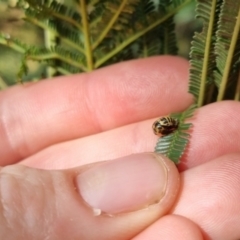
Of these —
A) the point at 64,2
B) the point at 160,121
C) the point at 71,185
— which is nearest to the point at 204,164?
the point at 160,121

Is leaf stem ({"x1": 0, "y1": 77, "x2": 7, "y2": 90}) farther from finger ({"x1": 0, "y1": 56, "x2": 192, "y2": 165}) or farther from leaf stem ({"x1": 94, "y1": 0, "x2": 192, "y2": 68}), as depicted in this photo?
leaf stem ({"x1": 94, "y1": 0, "x2": 192, "y2": 68})

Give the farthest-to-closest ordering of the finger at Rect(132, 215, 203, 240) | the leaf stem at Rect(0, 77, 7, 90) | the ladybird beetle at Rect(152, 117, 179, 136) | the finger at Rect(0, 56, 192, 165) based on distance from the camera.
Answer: the leaf stem at Rect(0, 77, 7, 90) → the finger at Rect(0, 56, 192, 165) → the ladybird beetle at Rect(152, 117, 179, 136) → the finger at Rect(132, 215, 203, 240)

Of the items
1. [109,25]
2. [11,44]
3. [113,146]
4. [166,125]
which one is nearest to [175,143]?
[166,125]

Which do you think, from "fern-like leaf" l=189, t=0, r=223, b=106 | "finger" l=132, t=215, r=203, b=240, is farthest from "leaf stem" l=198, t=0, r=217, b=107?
"finger" l=132, t=215, r=203, b=240

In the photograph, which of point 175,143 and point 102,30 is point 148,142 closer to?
point 175,143

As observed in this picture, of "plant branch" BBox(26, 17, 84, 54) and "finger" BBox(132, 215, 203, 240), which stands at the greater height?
"plant branch" BBox(26, 17, 84, 54)

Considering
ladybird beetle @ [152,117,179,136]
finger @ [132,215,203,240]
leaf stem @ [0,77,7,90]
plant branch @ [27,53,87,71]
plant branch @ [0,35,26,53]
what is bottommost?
finger @ [132,215,203,240]

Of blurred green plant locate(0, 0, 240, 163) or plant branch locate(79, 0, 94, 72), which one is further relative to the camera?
plant branch locate(79, 0, 94, 72)
